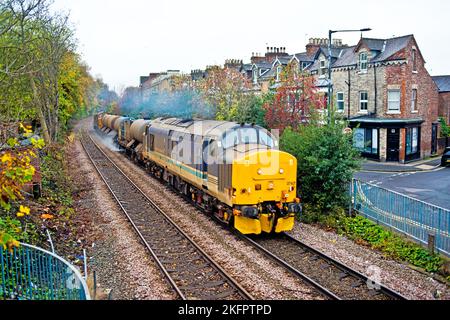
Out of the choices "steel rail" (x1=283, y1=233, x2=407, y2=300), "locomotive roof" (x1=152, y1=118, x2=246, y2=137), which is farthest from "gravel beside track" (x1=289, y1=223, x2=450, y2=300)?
"locomotive roof" (x1=152, y1=118, x2=246, y2=137)

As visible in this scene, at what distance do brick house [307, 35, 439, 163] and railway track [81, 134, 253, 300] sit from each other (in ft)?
61.4

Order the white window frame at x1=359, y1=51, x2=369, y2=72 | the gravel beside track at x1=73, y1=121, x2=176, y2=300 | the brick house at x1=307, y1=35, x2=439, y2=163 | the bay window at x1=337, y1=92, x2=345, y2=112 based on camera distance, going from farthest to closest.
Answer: the bay window at x1=337, y1=92, x2=345, y2=112 → the white window frame at x1=359, y1=51, x2=369, y2=72 → the brick house at x1=307, y1=35, x2=439, y2=163 → the gravel beside track at x1=73, y1=121, x2=176, y2=300

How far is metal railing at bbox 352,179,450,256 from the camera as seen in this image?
12.4m

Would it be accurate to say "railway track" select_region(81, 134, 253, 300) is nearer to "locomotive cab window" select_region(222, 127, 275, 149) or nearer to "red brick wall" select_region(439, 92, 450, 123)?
"locomotive cab window" select_region(222, 127, 275, 149)

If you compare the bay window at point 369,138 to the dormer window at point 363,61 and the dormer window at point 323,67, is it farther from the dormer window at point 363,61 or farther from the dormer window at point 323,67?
the dormer window at point 323,67

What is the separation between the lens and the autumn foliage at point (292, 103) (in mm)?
25625

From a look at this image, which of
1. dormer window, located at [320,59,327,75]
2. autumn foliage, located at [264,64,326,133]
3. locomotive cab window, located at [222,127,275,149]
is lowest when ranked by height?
locomotive cab window, located at [222,127,275,149]

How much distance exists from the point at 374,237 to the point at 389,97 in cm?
2072

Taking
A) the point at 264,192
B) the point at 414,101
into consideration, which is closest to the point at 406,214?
the point at 264,192

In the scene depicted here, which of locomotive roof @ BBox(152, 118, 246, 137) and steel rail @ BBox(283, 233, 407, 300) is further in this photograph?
locomotive roof @ BBox(152, 118, 246, 137)

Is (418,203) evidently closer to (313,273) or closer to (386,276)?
(386,276)

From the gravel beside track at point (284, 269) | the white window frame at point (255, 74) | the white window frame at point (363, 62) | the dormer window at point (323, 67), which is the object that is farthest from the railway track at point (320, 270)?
the white window frame at point (255, 74)

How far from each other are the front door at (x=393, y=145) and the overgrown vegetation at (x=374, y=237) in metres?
17.6

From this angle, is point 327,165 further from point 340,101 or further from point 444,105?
point 444,105
